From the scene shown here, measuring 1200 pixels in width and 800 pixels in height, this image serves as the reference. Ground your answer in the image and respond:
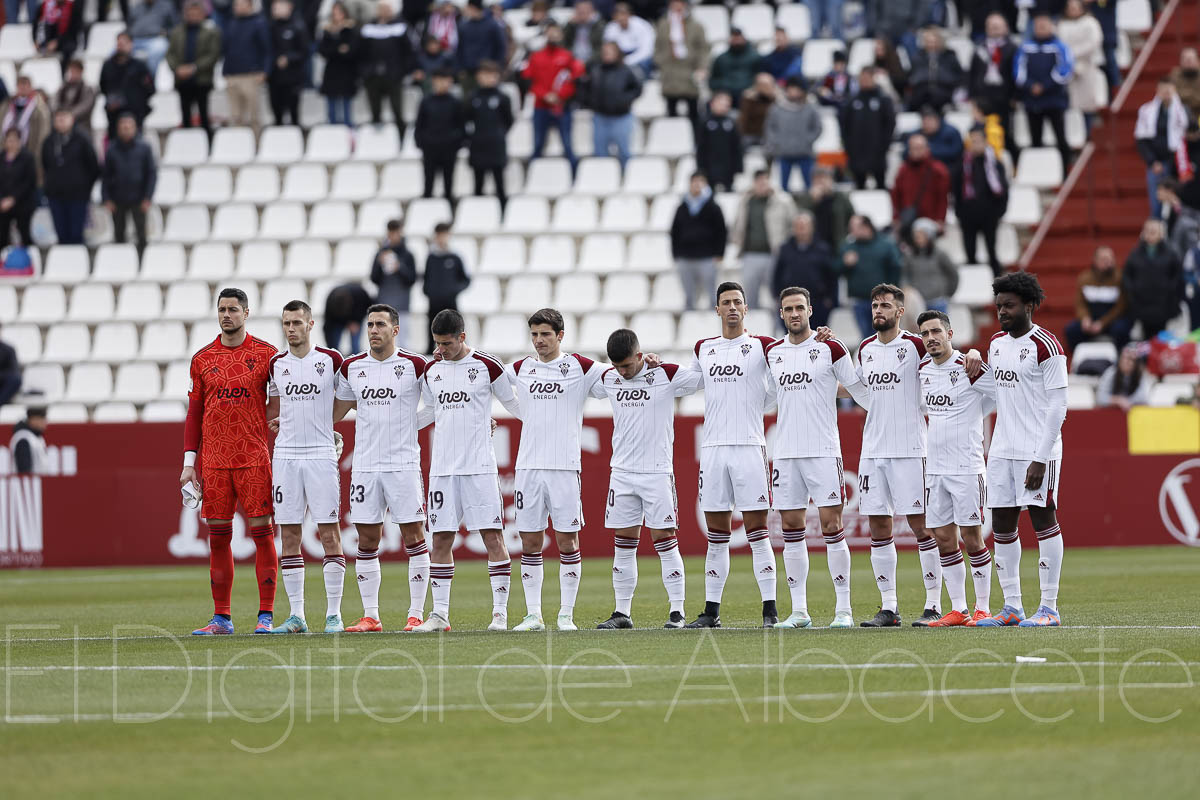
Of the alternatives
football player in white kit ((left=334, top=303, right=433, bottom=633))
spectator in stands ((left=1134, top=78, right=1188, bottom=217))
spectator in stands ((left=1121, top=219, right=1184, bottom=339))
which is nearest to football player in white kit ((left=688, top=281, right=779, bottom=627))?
football player in white kit ((left=334, top=303, right=433, bottom=633))

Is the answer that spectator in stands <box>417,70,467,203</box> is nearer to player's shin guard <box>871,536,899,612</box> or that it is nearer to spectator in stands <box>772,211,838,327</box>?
spectator in stands <box>772,211,838,327</box>

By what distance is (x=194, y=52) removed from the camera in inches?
1191

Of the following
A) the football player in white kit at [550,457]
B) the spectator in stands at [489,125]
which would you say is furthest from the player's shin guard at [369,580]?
the spectator in stands at [489,125]

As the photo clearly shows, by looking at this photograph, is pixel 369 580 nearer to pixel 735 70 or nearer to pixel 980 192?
pixel 980 192

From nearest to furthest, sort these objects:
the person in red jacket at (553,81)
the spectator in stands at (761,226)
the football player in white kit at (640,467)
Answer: the football player in white kit at (640,467) → the spectator in stands at (761,226) → the person in red jacket at (553,81)

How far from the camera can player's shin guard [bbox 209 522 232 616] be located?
14.1m

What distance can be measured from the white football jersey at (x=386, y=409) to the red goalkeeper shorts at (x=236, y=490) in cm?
83

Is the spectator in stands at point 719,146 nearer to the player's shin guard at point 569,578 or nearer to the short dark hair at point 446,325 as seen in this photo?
the short dark hair at point 446,325

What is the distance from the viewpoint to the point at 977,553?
46.4 feet

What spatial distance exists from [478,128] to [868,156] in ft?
20.9

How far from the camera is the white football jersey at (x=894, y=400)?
1425 centimetres

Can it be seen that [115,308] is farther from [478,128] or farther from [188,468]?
[188,468]

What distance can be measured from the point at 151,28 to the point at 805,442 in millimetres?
22047

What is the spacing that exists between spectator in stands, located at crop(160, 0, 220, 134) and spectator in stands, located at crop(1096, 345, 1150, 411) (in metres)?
14.6
